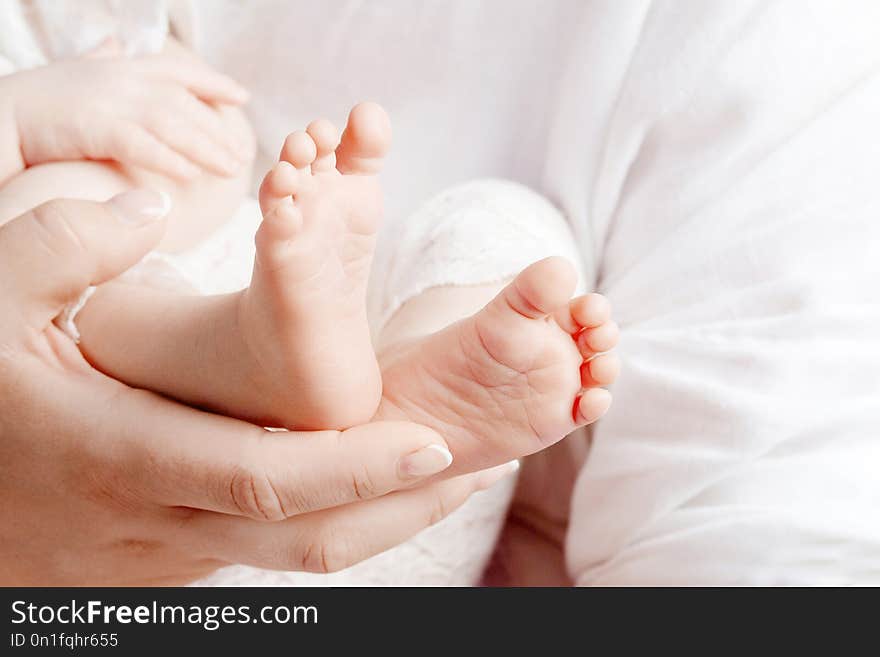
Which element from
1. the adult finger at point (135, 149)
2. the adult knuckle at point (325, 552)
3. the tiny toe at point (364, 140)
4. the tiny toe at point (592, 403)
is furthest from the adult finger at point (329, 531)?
the adult finger at point (135, 149)

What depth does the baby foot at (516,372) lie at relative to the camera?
0.63 metres

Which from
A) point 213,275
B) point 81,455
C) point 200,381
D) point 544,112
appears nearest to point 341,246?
point 200,381

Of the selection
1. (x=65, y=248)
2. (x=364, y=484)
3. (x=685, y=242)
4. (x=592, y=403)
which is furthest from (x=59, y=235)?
(x=685, y=242)

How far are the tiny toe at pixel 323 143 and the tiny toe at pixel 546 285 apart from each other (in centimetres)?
13

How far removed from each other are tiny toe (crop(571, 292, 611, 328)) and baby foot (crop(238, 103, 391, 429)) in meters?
Answer: 0.13

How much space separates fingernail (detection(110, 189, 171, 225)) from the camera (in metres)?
0.72

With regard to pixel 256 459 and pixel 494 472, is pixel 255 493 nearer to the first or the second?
pixel 256 459

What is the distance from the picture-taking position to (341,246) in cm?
63

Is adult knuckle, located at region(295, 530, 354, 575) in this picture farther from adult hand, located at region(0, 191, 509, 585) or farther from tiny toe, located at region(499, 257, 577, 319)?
tiny toe, located at region(499, 257, 577, 319)

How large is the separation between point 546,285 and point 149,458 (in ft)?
0.96

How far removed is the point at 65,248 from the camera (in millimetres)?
697

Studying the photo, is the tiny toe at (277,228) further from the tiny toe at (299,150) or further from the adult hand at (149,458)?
the adult hand at (149,458)
